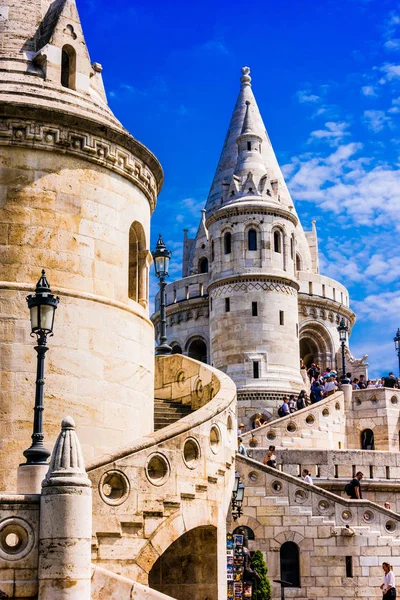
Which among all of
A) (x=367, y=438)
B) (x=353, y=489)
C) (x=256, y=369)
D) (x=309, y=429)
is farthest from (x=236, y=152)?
(x=353, y=489)

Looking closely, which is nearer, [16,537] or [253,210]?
[16,537]

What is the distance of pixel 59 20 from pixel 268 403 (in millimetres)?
22789

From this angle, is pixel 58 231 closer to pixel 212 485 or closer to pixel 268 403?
pixel 212 485

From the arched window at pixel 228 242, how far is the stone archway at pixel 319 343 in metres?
7.84

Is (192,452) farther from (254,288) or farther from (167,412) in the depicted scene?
(254,288)

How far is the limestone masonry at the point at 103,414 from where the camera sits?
10070 millimetres

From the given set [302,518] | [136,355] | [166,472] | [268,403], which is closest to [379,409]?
[268,403]

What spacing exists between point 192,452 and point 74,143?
16.8 ft

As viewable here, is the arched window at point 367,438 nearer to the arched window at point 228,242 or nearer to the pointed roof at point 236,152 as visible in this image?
the arched window at point 228,242

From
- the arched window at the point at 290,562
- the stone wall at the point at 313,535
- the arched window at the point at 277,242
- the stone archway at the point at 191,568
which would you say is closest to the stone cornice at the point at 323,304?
the arched window at the point at 277,242

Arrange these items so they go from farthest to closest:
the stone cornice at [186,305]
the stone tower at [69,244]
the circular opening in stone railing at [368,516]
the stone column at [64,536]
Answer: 1. the stone cornice at [186,305]
2. the circular opening in stone railing at [368,516]
3. the stone tower at [69,244]
4. the stone column at [64,536]

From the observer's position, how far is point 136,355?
15844 mm

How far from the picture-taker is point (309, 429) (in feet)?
104

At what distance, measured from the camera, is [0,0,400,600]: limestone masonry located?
10.1m
